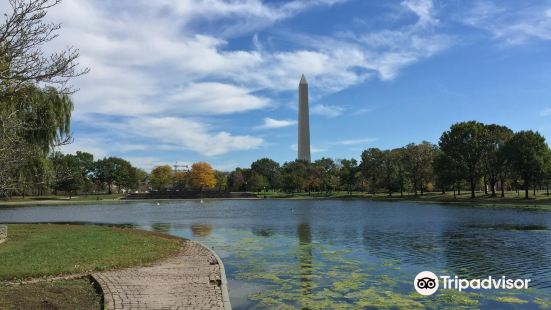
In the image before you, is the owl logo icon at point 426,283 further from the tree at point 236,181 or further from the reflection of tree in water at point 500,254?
the tree at point 236,181

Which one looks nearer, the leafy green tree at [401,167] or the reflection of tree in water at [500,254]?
the reflection of tree in water at [500,254]

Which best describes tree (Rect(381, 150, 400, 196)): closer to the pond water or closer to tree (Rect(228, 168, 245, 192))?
the pond water

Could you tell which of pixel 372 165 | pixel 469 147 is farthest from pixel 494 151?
pixel 372 165

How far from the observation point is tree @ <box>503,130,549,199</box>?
62.9 m

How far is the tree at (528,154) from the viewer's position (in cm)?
6294

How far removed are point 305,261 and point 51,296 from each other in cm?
958

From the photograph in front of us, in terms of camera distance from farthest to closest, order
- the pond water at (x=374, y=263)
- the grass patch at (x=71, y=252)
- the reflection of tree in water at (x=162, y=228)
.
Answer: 1. the reflection of tree in water at (x=162, y=228)
2. the grass patch at (x=71, y=252)
3. the pond water at (x=374, y=263)

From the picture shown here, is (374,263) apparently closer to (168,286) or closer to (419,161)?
(168,286)

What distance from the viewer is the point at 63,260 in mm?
15180

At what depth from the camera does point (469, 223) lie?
34.8 metres

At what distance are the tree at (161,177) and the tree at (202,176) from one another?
18.3 metres

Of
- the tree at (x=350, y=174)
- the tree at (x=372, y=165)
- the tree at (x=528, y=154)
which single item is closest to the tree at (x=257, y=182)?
the tree at (x=350, y=174)

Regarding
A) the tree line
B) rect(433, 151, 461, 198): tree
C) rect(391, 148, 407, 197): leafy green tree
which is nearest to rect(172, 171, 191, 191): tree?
the tree line

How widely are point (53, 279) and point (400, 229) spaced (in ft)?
76.5
